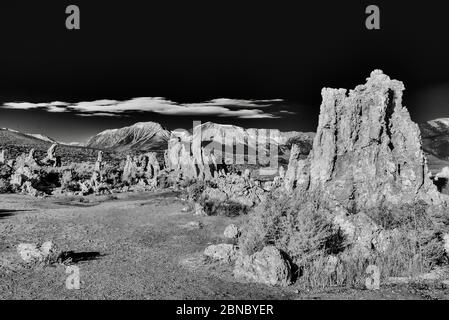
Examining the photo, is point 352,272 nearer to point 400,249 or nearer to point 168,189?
point 400,249

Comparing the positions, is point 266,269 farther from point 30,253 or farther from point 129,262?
point 30,253

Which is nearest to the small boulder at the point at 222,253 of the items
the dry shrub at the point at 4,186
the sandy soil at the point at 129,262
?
the sandy soil at the point at 129,262

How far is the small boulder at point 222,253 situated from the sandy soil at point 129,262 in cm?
32

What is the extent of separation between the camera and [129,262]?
9836 millimetres

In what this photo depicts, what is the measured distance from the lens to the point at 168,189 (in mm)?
30844

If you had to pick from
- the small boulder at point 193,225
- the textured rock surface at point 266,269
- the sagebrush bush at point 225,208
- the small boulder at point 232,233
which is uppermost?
the textured rock surface at point 266,269

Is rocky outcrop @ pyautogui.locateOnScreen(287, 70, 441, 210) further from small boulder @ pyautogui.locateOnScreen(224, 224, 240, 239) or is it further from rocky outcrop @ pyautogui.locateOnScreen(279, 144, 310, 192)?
small boulder @ pyautogui.locateOnScreen(224, 224, 240, 239)

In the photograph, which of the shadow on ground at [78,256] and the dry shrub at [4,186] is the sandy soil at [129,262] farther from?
the dry shrub at [4,186]

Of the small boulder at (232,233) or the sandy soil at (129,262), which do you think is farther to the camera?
the small boulder at (232,233)

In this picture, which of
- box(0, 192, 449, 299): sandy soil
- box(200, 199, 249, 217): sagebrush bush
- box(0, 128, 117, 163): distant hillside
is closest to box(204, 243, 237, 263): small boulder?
box(0, 192, 449, 299): sandy soil

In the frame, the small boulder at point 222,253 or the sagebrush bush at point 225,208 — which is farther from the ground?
the small boulder at point 222,253

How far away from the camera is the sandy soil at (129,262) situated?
25.3ft

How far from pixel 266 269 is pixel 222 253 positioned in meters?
1.90
